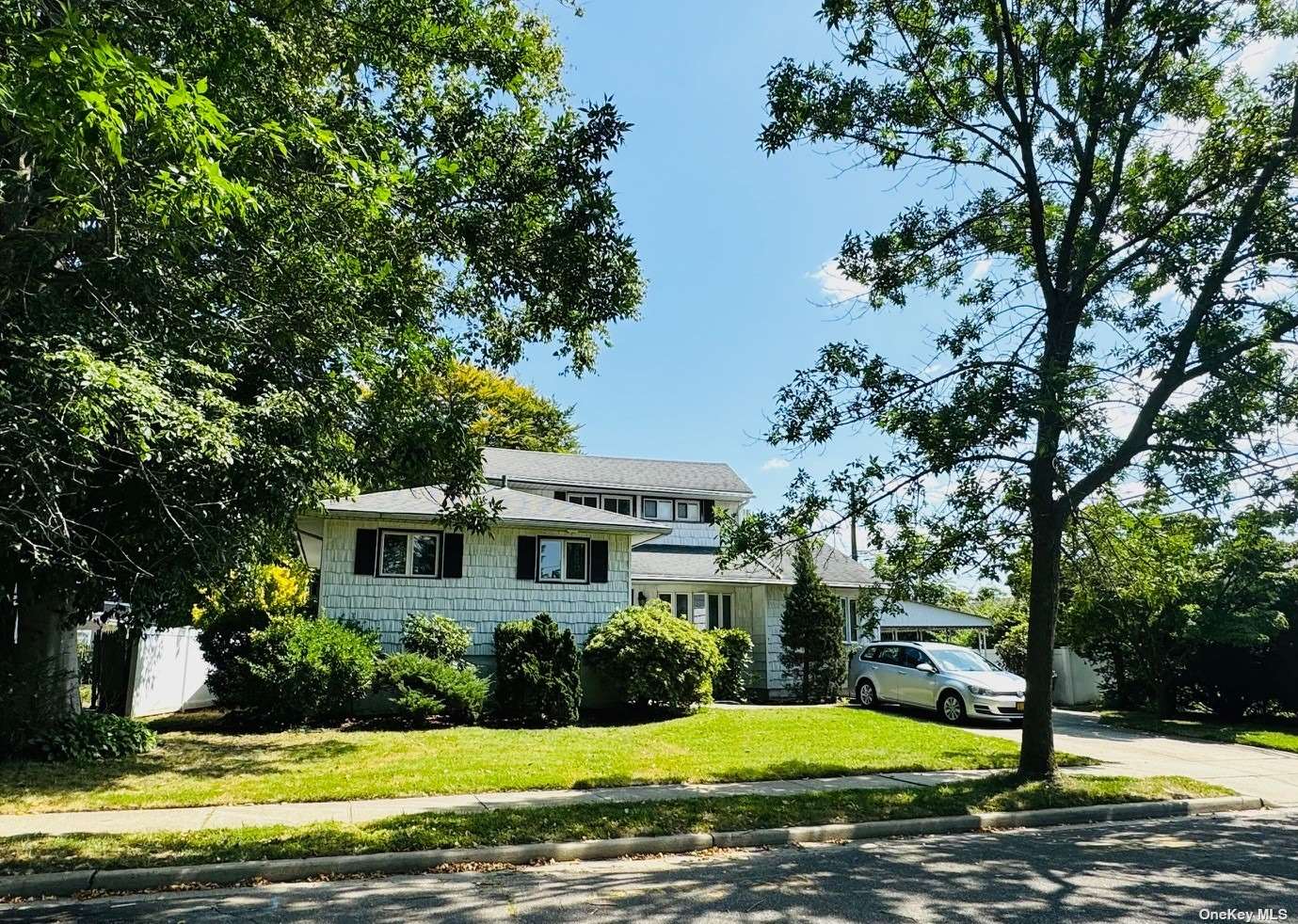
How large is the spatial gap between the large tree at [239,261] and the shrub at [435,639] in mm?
5299

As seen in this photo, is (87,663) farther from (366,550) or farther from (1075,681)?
(1075,681)

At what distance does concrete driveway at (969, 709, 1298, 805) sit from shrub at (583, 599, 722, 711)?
5.40 m

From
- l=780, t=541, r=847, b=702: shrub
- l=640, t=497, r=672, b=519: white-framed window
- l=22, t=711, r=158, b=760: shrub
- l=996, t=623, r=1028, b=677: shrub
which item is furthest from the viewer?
l=640, t=497, r=672, b=519: white-framed window

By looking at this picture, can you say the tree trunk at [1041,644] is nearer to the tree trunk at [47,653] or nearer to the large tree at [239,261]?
the large tree at [239,261]

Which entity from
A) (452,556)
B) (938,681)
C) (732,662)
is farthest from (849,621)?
(452,556)

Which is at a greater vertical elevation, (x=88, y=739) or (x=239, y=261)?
(x=239, y=261)

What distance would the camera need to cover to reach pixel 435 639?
15547mm

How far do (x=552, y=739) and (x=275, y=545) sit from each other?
17.6 feet

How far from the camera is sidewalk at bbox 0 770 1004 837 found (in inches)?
287

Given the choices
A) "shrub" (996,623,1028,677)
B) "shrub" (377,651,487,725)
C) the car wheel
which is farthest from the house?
"shrub" (996,623,1028,677)

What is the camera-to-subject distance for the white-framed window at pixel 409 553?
1656 cm

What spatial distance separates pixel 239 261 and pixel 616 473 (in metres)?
18.5

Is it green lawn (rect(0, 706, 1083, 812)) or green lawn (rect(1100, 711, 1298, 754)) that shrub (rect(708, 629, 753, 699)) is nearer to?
green lawn (rect(0, 706, 1083, 812))

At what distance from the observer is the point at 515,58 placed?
10.2 meters
